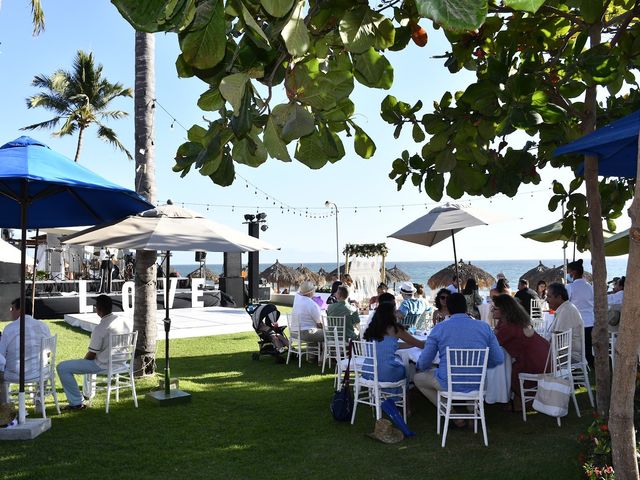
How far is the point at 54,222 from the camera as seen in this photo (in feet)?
20.1

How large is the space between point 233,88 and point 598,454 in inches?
125

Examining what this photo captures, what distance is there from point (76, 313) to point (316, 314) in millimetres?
9806

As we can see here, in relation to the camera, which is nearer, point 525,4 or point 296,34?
point 525,4

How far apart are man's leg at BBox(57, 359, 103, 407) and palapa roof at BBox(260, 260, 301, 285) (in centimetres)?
2514

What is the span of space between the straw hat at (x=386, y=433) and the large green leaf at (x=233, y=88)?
4.11 m

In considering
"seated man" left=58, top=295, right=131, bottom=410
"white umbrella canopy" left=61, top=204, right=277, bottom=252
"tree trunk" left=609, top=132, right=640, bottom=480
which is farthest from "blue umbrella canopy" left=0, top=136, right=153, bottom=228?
"tree trunk" left=609, top=132, right=640, bottom=480

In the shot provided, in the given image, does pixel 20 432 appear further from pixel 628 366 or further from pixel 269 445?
pixel 628 366

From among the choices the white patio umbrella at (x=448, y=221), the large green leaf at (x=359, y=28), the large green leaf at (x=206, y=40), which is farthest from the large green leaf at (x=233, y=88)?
the white patio umbrella at (x=448, y=221)

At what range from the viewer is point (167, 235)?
5.50 m

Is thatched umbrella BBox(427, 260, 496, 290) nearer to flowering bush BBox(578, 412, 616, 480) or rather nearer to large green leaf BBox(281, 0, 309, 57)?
flowering bush BBox(578, 412, 616, 480)

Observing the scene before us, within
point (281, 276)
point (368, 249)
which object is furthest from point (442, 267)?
point (368, 249)

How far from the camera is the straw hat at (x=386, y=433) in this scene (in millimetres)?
4555

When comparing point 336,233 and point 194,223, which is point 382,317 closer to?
point 194,223

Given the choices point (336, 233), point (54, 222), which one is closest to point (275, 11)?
point (54, 222)
